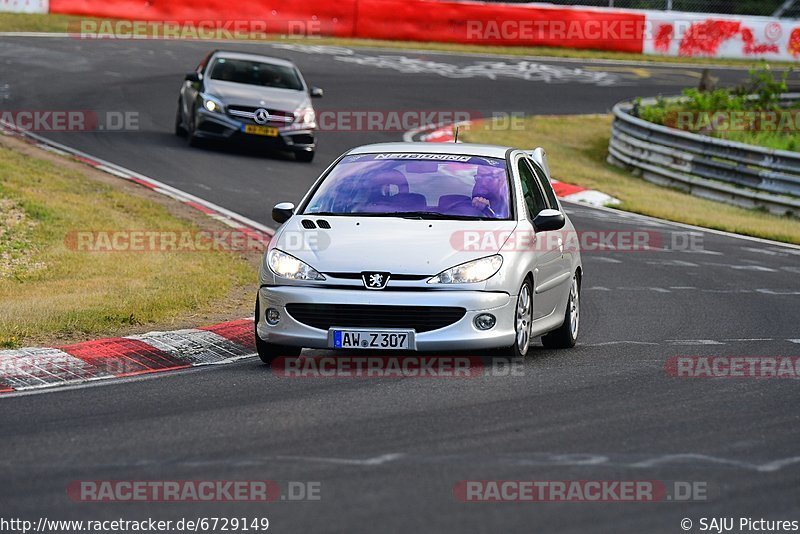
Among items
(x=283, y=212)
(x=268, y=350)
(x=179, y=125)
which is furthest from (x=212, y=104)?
(x=268, y=350)

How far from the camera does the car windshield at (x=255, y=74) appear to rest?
23513mm

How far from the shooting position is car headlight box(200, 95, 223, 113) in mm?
22625

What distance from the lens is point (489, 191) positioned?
32.9 ft

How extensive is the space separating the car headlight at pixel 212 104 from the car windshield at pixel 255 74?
2.55 feet

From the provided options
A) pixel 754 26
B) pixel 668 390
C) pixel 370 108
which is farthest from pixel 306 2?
pixel 668 390

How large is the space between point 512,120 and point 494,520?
25.5 meters

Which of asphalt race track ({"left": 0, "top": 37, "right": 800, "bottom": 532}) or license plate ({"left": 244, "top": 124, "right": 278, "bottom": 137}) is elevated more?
asphalt race track ({"left": 0, "top": 37, "right": 800, "bottom": 532})

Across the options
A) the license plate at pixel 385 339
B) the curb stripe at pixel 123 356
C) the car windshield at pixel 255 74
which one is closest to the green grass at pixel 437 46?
the car windshield at pixel 255 74

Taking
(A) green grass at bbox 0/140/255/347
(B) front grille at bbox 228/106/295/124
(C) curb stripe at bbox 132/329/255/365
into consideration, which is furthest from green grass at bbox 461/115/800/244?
(C) curb stripe at bbox 132/329/255/365

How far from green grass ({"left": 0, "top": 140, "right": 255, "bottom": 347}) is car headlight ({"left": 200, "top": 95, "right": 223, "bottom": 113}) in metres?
3.71

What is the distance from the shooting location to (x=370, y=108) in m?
29.6

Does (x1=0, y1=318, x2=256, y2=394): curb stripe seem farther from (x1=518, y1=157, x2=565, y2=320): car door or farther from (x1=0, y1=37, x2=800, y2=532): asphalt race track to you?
(x1=518, y1=157, x2=565, y2=320): car door

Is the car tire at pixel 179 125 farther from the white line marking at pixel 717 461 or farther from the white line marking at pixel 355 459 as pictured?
the white line marking at pixel 717 461

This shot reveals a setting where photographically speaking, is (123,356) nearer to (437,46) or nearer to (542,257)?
(542,257)
